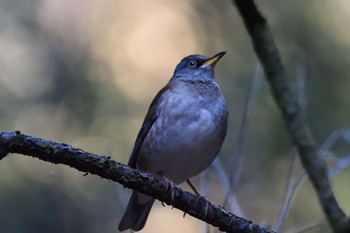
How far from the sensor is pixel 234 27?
1118 centimetres

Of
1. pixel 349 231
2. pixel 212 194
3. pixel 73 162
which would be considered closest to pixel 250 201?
pixel 212 194

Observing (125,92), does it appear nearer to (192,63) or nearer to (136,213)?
(192,63)

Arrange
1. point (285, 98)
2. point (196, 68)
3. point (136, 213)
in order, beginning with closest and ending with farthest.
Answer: point (285, 98)
point (136, 213)
point (196, 68)

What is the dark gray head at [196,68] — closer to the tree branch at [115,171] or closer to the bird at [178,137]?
the bird at [178,137]

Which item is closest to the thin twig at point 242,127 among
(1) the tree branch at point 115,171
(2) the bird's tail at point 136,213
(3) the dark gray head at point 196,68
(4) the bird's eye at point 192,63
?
(1) the tree branch at point 115,171

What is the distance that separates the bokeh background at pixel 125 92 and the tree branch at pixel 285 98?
580 cm

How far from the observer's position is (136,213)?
622 centimetres

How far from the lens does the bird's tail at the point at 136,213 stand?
609cm

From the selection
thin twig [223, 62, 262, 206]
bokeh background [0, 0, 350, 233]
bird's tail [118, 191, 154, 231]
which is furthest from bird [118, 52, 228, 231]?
bokeh background [0, 0, 350, 233]

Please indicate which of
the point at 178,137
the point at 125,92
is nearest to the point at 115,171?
the point at 178,137

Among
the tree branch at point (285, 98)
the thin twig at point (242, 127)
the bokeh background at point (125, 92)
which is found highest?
the bokeh background at point (125, 92)

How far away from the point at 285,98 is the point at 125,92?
875 cm

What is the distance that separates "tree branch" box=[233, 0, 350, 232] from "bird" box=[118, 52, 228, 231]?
318cm

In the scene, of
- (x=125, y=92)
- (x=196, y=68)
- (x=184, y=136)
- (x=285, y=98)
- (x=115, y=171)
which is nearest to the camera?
(x=285, y=98)
